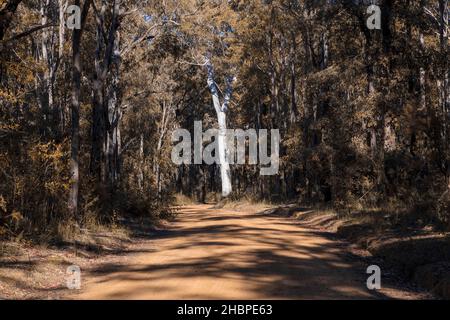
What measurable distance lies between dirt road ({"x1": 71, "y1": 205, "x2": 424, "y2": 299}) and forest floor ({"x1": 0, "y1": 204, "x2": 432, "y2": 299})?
13 millimetres

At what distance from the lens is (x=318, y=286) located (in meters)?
9.09

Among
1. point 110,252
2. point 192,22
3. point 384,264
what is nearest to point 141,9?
point 192,22

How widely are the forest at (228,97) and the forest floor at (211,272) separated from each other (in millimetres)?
1985

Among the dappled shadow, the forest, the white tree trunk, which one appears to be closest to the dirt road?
the dappled shadow

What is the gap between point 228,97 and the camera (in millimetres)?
42750

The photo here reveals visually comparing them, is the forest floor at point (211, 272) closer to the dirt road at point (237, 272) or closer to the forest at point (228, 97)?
the dirt road at point (237, 272)

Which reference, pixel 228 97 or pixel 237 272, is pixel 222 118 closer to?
pixel 228 97

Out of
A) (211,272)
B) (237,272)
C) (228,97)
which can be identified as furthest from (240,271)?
(228,97)

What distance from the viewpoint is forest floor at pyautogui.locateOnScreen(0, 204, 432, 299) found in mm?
8555

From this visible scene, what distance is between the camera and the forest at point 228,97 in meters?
14.6

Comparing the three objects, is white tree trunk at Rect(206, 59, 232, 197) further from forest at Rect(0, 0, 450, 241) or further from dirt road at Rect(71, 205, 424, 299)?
dirt road at Rect(71, 205, 424, 299)

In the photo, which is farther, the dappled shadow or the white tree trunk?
the white tree trunk

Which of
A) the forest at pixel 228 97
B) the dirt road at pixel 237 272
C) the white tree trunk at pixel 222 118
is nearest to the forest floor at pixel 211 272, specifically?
the dirt road at pixel 237 272

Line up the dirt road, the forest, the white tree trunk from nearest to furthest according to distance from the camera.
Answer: the dirt road
the forest
the white tree trunk
